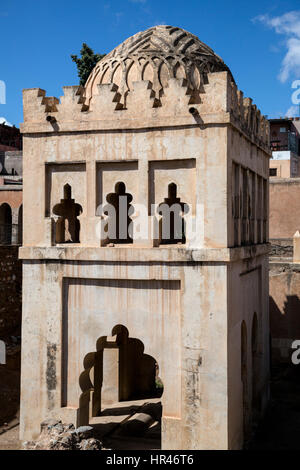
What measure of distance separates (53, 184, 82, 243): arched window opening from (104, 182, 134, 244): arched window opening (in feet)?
2.54

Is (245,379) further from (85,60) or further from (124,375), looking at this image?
(85,60)

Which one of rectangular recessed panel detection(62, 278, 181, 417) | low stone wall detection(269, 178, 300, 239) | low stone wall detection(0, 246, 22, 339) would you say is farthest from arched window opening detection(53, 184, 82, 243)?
low stone wall detection(269, 178, 300, 239)

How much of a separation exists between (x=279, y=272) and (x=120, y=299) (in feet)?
30.4

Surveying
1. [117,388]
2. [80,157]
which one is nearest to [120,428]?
[117,388]

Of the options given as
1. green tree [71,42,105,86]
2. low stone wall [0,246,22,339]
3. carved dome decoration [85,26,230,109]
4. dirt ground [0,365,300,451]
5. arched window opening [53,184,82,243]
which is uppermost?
green tree [71,42,105,86]

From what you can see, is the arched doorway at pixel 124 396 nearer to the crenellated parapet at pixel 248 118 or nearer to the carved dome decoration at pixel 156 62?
the crenellated parapet at pixel 248 118

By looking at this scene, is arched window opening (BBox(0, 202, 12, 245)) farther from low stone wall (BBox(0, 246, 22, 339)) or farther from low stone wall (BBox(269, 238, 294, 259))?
low stone wall (BBox(269, 238, 294, 259))

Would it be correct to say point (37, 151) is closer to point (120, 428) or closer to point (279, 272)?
point (120, 428)

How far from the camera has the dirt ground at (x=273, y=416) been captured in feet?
32.2

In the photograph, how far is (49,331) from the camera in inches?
351

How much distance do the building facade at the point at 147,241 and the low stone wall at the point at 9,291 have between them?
6.21m

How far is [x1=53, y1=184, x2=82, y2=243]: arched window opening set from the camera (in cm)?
916

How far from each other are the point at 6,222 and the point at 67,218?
14.5 m

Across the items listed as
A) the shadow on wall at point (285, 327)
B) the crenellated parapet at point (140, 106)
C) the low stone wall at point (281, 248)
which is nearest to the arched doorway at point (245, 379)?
the crenellated parapet at point (140, 106)
